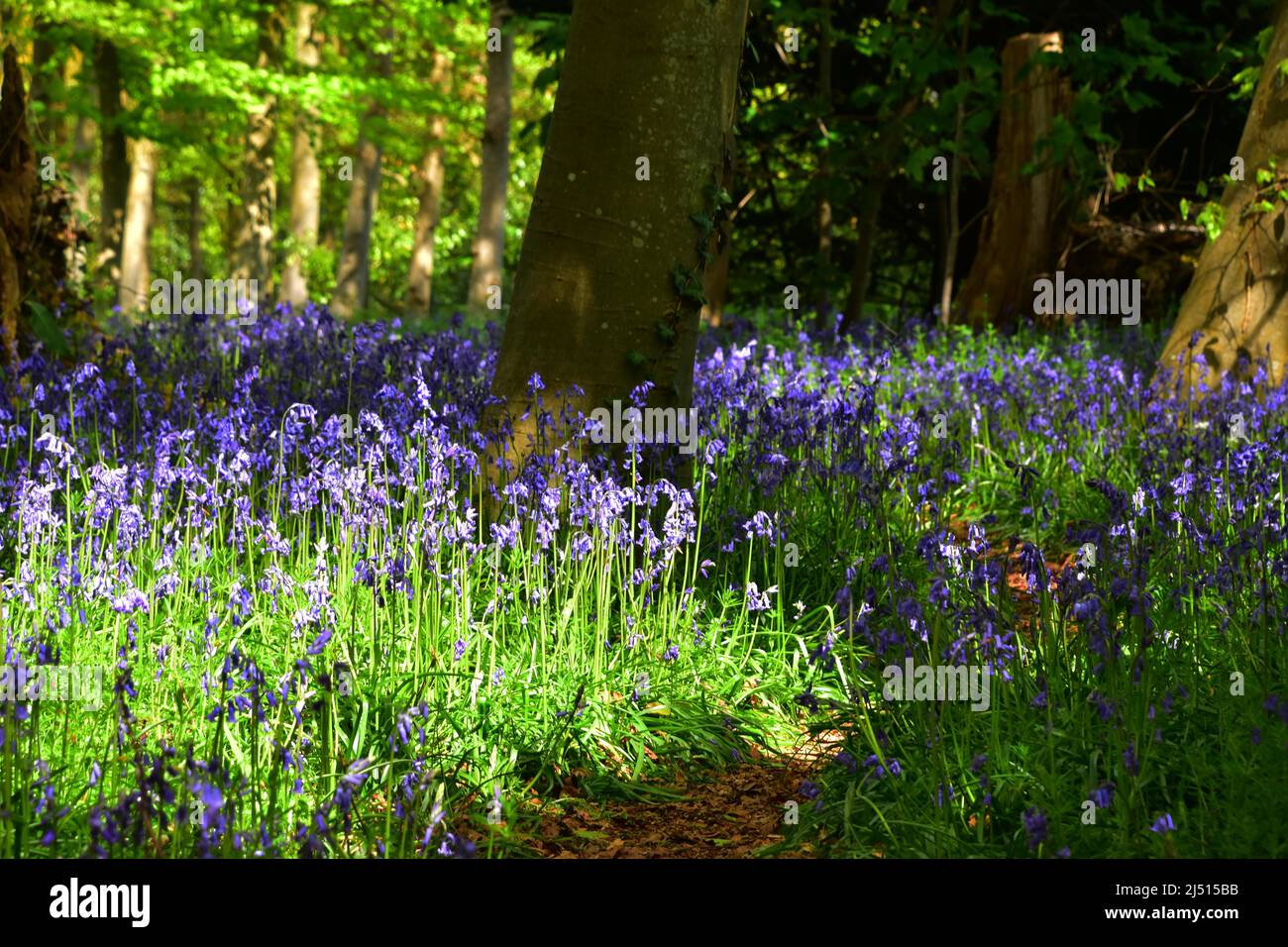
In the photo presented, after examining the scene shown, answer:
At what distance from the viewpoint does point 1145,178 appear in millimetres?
9305

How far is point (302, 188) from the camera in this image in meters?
21.7

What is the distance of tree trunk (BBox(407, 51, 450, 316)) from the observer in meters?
22.1

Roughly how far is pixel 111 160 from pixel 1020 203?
13140 mm

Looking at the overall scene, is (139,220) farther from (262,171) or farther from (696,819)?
(696,819)

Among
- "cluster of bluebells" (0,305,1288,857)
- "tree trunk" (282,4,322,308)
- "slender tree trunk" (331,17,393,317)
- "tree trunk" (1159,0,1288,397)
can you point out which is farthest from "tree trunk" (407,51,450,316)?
"cluster of bluebells" (0,305,1288,857)

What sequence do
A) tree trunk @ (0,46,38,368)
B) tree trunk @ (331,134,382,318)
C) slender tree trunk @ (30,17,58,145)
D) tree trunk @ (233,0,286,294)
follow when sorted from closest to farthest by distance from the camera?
tree trunk @ (0,46,38,368) → slender tree trunk @ (30,17,58,145) → tree trunk @ (233,0,286,294) → tree trunk @ (331,134,382,318)

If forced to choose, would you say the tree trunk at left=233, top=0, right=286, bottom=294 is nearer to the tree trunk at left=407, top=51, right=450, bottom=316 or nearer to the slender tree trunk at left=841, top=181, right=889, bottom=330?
the tree trunk at left=407, top=51, right=450, bottom=316

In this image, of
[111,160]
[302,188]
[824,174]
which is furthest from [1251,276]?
[302,188]

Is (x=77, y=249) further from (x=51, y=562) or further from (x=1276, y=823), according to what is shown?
(x=1276, y=823)

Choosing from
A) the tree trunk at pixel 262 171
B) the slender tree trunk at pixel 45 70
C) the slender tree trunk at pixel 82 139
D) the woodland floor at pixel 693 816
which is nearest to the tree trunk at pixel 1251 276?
the woodland floor at pixel 693 816

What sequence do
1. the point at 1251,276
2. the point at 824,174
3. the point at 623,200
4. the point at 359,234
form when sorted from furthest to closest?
the point at 359,234 < the point at 824,174 < the point at 1251,276 < the point at 623,200

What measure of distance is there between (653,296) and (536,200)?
2.12ft

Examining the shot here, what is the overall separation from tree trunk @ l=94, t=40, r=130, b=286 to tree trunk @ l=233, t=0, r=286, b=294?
227cm
